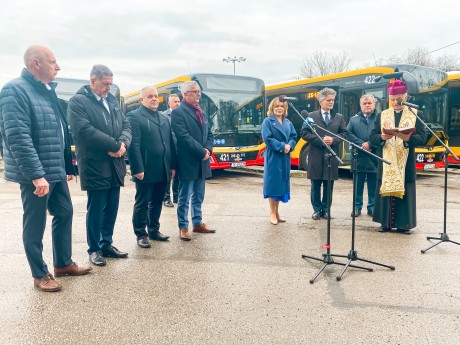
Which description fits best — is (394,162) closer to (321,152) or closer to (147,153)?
(321,152)

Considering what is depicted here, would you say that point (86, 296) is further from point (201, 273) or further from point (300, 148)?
point (300, 148)

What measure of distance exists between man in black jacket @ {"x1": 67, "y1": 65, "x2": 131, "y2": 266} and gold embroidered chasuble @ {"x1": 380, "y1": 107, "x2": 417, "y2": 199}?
10.8 ft

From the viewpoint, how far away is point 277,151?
5.96m

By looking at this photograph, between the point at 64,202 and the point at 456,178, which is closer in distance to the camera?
the point at 64,202

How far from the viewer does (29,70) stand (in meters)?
3.55

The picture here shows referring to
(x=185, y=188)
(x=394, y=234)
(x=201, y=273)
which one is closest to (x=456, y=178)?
(x=394, y=234)

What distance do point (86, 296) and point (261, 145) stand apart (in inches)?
356

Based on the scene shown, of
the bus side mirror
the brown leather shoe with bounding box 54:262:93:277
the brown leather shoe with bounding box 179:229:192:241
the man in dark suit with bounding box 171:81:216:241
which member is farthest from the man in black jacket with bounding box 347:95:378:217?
the brown leather shoe with bounding box 54:262:93:277

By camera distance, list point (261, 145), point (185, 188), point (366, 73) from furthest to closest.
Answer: point (261, 145) < point (366, 73) < point (185, 188)

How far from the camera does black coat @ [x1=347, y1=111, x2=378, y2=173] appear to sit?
678cm

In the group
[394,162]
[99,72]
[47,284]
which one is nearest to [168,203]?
[99,72]


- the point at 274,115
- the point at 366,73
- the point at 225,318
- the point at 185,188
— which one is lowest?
the point at 225,318

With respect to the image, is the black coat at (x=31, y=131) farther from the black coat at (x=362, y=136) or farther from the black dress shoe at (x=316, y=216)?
the black coat at (x=362, y=136)

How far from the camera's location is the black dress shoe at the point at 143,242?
4.95 meters
